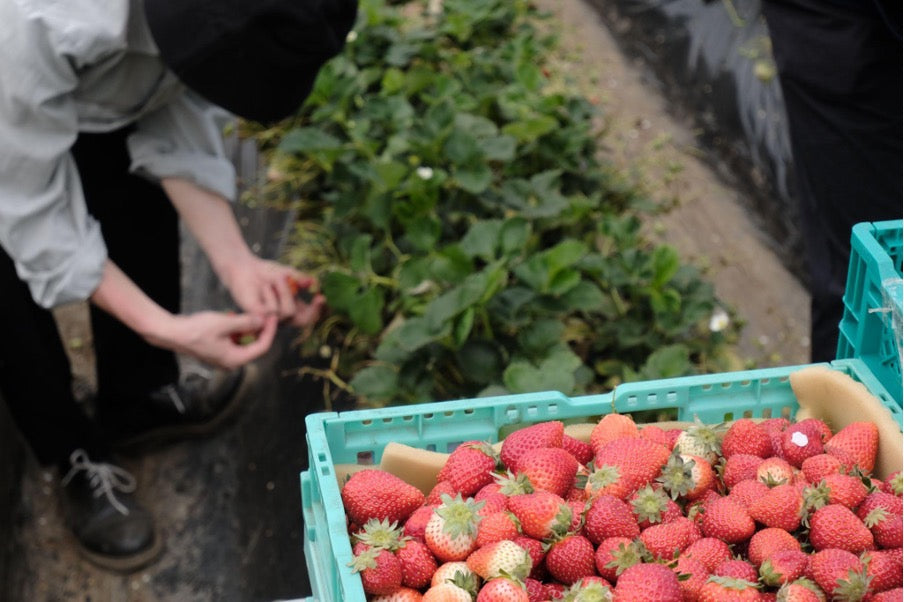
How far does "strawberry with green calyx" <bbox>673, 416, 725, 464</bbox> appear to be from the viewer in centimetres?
136

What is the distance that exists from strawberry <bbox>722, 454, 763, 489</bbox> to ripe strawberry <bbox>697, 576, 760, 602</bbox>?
0.18 metres

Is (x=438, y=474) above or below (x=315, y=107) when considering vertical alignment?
above

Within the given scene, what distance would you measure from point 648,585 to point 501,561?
16 cm

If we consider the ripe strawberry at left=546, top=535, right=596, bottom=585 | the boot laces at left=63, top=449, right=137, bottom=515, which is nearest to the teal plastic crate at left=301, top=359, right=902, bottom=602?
the ripe strawberry at left=546, top=535, right=596, bottom=585

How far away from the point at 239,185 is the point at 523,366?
75.8 inches

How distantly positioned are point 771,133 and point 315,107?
4.76 feet

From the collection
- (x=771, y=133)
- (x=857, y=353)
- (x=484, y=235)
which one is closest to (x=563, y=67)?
(x=771, y=133)

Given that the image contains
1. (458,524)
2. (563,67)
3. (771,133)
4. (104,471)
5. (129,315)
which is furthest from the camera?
(563,67)

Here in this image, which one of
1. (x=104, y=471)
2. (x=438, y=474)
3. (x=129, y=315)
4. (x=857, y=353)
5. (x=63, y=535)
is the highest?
(x=857, y=353)

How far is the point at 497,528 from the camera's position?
3.99ft

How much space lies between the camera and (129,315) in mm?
2127

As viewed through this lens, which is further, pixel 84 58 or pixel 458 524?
pixel 84 58

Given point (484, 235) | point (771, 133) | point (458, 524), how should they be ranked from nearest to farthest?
point (458, 524) → point (484, 235) → point (771, 133)

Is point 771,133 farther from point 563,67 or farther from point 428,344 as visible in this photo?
point 428,344
